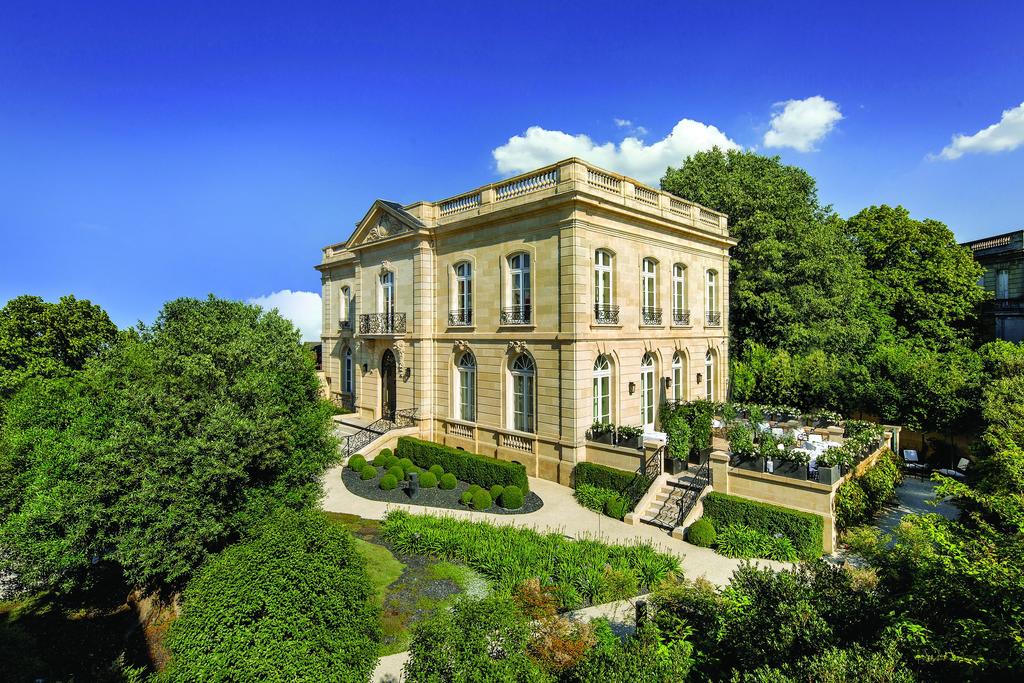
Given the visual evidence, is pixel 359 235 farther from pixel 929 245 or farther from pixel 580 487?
pixel 929 245

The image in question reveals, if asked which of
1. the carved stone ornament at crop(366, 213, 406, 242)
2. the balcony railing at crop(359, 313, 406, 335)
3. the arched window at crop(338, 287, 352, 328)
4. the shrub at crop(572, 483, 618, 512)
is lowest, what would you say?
the shrub at crop(572, 483, 618, 512)

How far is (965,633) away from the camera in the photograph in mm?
6031

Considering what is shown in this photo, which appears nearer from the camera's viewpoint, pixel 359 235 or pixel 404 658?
pixel 404 658

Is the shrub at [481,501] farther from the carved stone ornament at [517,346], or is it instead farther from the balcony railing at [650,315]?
the balcony railing at [650,315]

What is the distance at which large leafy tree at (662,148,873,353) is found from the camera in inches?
1026

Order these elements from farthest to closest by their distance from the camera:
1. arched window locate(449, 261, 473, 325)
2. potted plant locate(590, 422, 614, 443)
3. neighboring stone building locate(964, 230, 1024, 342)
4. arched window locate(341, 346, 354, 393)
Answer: arched window locate(341, 346, 354, 393) < neighboring stone building locate(964, 230, 1024, 342) < arched window locate(449, 261, 473, 325) < potted plant locate(590, 422, 614, 443)

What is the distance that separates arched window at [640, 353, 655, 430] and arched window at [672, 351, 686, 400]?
6.46ft

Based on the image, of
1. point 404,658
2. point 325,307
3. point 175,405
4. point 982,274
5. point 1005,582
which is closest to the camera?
point 1005,582

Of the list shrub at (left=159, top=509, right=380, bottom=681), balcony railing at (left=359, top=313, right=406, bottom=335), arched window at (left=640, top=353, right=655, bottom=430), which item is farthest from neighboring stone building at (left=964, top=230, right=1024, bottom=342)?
shrub at (left=159, top=509, right=380, bottom=681)

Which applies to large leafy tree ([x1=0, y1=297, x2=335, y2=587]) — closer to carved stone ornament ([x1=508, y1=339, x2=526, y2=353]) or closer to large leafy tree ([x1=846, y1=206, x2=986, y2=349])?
carved stone ornament ([x1=508, y1=339, x2=526, y2=353])

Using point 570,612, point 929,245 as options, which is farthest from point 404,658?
point 929,245

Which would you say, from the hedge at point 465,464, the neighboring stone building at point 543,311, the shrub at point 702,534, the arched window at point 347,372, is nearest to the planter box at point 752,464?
the shrub at point 702,534

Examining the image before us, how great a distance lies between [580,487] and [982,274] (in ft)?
92.4

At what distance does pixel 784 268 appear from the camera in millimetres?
26703
